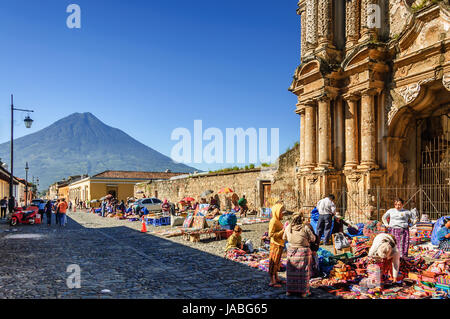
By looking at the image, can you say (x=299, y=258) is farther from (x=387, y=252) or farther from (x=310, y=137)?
(x=310, y=137)

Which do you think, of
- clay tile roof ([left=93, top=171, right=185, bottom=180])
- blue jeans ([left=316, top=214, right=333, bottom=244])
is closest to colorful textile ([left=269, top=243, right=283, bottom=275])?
blue jeans ([left=316, top=214, right=333, bottom=244])

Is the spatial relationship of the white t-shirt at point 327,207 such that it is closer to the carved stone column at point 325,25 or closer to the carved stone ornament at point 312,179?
the carved stone ornament at point 312,179

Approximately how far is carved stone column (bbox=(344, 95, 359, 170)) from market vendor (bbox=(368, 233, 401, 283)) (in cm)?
969

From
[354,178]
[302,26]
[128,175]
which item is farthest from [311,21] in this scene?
[128,175]

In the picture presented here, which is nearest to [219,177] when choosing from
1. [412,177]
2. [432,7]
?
[412,177]

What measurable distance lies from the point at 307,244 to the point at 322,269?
4.89 feet

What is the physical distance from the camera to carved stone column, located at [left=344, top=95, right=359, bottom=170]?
52.5ft

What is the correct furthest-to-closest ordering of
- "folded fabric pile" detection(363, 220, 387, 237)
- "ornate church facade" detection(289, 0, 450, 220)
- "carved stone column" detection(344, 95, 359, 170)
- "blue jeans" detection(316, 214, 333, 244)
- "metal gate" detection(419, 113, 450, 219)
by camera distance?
1. "carved stone column" detection(344, 95, 359, 170)
2. "metal gate" detection(419, 113, 450, 219)
3. "ornate church facade" detection(289, 0, 450, 220)
4. "folded fabric pile" detection(363, 220, 387, 237)
5. "blue jeans" detection(316, 214, 333, 244)

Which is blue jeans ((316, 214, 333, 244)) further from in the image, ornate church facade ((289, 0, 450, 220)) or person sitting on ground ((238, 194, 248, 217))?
person sitting on ground ((238, 194, 248, 217))

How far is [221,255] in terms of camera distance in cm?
982

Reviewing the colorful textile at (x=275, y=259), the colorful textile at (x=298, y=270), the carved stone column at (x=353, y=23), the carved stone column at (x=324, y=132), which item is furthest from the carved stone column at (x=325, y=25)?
the colorful textile at (x=298, y=270)

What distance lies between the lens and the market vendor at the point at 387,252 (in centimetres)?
637
